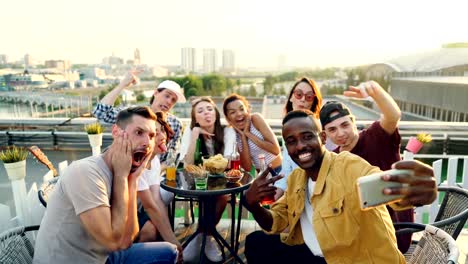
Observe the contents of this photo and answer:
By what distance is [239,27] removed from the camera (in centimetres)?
2409

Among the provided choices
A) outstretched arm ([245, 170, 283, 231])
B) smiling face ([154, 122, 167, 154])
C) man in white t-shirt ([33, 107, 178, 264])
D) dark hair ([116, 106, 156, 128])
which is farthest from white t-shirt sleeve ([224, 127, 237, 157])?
man in white t-shirt ([33, 107, 178, 264])

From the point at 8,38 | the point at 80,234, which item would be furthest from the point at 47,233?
the point at 8,38

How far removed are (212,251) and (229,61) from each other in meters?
78.8

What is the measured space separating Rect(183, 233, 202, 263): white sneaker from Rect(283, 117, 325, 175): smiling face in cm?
155

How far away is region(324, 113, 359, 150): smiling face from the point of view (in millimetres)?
2096

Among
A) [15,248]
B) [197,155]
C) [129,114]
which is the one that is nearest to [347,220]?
[129,114]

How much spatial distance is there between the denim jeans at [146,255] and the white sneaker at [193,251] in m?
0.89

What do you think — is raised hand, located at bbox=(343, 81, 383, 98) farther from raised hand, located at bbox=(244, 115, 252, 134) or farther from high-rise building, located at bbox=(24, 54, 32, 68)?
high-rise building, located at bbox=(24, 54, 32, 68)

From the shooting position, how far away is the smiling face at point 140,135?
186cm

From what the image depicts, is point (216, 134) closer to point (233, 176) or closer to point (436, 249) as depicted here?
point (233, 176)

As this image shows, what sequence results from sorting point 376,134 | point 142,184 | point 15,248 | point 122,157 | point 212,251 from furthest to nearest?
point 212,251 < point 142,184 < point 376,134 < point 15,248 < point 122,157

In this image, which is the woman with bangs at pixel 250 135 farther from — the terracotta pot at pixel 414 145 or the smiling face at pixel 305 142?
the smiling face at pixel 305 142

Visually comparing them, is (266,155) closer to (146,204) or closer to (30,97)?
(146,204)

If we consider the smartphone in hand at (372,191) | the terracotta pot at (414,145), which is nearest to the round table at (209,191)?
the smartphone in hand at (372,191)
